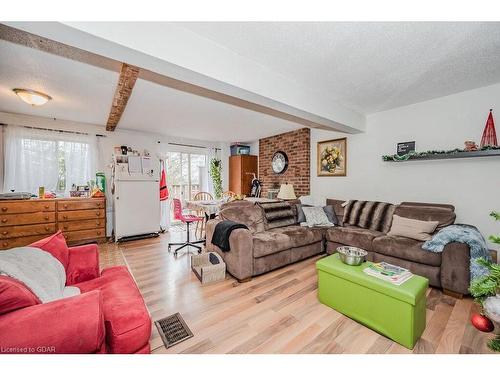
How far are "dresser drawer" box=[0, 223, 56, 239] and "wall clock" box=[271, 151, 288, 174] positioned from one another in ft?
14.9

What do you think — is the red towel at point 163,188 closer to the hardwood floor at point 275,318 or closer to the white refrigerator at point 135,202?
the white refrigerator at point 135,202

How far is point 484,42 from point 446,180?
180cm

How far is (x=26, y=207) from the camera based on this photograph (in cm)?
330

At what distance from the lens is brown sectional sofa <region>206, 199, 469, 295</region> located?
2137mm

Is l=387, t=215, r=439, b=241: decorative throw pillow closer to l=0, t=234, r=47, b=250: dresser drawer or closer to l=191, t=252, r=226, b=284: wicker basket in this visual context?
l=191, t=252, r=226, b=284: wicker basket

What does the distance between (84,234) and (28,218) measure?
0.80 m

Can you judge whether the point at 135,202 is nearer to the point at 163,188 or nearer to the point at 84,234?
the point at 163,188

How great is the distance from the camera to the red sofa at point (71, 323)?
0.84 m

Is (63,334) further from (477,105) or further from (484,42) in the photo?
(477,105)

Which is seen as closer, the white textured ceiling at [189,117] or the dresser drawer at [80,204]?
the white textured ceiling at [189,117]

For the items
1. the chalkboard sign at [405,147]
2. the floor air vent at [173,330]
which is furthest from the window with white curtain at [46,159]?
the chalkboard sign at [405,147]

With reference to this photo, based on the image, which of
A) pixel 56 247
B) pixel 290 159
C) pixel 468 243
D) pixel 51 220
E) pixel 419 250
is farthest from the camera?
pixel 290 159

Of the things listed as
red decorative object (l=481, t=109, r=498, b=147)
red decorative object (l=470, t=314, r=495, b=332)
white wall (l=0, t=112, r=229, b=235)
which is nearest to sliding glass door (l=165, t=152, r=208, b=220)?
white wall (l=0, t=112, r=229, b=235)

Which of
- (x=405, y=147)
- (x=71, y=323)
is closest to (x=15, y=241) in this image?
(x=71, y=323)
